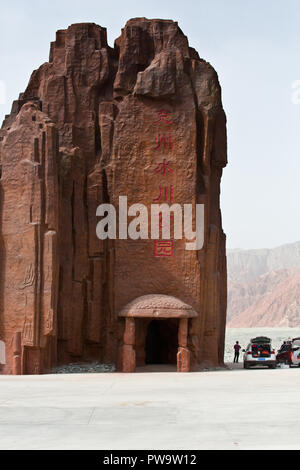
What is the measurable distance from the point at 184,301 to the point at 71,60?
1124cm

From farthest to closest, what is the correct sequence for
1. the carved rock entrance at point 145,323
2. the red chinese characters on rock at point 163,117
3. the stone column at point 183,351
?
the red chinese characters on rock at point 163,117
the stone column at point 183,351
the carved rock entrance at point 145,323

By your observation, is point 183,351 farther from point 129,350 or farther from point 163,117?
point 163,117

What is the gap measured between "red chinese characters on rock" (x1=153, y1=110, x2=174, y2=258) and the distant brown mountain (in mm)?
82226

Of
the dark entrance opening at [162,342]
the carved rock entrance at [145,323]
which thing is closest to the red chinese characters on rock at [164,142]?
the carved rock entrance at [145,323]

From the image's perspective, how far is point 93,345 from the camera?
26.3 meters

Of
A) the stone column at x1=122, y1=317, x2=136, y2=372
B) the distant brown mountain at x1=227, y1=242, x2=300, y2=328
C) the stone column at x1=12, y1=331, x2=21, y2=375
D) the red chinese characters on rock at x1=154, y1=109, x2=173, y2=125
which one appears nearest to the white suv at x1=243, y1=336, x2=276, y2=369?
the stone column at x1=122, y1=317, x2=136, y2=372

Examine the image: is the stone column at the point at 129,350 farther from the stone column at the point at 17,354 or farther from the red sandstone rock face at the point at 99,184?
the stone column at the point at 17,354

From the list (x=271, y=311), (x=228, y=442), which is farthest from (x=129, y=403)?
(x=271, y=311)

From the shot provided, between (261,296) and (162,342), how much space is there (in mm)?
102304

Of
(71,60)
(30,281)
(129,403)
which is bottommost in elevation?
(129,403)

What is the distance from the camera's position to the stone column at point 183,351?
23578mm

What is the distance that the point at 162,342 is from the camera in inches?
1112

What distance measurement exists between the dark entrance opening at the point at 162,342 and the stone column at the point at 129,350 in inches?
108

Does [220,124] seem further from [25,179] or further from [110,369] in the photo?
[110,369]
